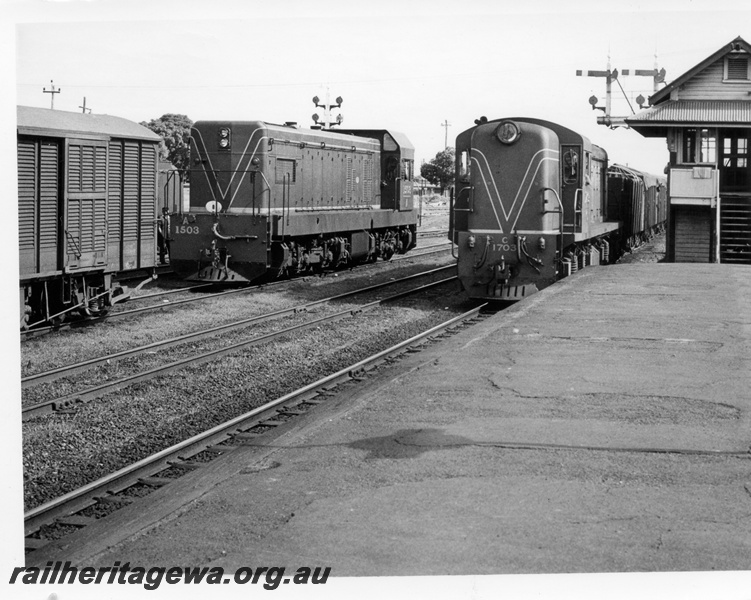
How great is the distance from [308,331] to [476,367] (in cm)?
554

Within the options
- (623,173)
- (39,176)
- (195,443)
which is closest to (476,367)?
(195,443)

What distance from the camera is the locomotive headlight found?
17453mm

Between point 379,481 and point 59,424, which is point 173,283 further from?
point 379,481

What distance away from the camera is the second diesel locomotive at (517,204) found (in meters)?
17.5

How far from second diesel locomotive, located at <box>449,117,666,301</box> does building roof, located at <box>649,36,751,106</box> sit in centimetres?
818

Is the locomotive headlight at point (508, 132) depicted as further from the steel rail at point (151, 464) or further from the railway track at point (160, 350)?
the steel rail at point (151, 464)

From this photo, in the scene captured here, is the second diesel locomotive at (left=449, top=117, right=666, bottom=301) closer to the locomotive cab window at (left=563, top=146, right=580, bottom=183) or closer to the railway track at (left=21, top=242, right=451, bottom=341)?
the locomotive cab window at (left=563, top=146, right=580, bottom=183)

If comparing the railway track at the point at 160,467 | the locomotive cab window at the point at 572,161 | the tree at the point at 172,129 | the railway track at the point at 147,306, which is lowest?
the railway track at the point at 160,467

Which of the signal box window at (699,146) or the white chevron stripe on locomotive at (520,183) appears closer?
the white chevron stripe on locomotive at (520,183)

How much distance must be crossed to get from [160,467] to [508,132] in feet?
37.8

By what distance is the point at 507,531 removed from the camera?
527cm

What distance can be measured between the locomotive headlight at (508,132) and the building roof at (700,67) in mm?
9993

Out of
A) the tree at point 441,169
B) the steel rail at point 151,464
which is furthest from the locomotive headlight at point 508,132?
the tree at point 441,169

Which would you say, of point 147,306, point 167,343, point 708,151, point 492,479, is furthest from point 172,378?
point 708,151
